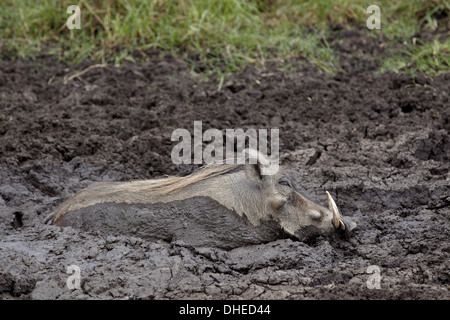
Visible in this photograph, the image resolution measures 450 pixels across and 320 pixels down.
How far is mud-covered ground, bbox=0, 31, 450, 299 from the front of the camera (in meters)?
2.96

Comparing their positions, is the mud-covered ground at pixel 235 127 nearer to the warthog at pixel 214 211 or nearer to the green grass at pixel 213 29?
the warthog at pixel 214 211

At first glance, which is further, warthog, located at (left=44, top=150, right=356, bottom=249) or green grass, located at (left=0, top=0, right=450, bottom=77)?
green grass, located at (left=0, top=0, right=450, bottom=77)

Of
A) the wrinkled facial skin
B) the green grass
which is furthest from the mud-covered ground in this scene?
the green grass

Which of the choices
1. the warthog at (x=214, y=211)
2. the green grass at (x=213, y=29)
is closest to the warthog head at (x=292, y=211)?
the warthog at (x=214, y=211)

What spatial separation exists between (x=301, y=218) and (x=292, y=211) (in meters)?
0.06

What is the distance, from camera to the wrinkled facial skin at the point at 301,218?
337 centimetres

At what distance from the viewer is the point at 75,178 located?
13.5 ft

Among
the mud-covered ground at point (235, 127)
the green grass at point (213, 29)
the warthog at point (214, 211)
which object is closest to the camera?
the mud-covered ground at point (235, 127)

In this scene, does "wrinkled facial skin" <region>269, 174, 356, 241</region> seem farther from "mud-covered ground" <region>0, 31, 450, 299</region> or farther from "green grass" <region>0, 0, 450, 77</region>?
"green grass" <region>0, 0, 450, 77</region>

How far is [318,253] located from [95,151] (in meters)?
1.87

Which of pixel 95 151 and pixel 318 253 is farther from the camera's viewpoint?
pixel 95 151

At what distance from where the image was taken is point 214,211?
334cm
